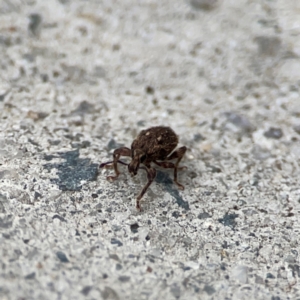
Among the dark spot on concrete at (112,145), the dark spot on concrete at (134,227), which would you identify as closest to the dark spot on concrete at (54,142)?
the dark spot on concrete at (112,145)

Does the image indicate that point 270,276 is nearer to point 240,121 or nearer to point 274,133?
point 274,133

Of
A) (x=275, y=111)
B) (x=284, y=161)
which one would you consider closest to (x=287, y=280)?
(x=284, y=161)

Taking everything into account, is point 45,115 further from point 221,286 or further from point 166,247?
point 221,286

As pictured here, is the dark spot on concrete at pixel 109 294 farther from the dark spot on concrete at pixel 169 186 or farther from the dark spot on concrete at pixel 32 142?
the dark spot on concrete at pixel 32 142

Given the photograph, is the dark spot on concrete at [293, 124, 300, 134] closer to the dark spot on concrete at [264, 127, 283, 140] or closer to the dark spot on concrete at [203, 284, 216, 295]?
the dark spot on concrete at [264, 127, 283, 140]

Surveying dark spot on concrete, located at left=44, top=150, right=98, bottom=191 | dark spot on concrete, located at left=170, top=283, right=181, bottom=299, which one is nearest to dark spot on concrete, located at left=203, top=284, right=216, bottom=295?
dark spot on concrete, located at left=170, top=283, right=181, bottom=299
